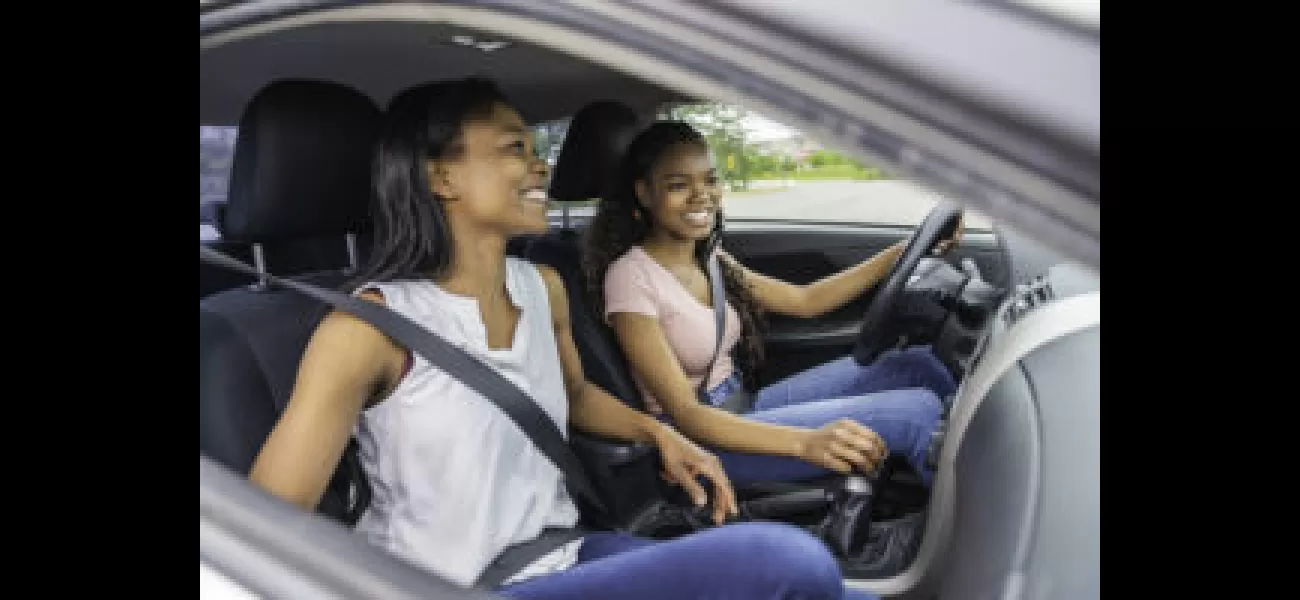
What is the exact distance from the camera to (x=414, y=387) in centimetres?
141

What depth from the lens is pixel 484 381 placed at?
4.70 ft

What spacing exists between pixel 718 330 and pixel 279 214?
982 millimetres

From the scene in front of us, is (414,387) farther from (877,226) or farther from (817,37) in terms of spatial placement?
(877,226)

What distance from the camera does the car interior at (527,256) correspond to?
1.43m

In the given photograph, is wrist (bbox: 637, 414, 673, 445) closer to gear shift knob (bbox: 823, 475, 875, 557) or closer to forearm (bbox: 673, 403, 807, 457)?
forearm (bbox: 673, 403, 807, 457)

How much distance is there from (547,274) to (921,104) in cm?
116

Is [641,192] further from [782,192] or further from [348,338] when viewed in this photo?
[782,192]

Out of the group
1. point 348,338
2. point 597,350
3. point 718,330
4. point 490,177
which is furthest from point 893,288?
point 348,338

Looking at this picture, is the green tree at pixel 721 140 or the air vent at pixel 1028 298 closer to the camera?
the air vent at pixel 1028 298

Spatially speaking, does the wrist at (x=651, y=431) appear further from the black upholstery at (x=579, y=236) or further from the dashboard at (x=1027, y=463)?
the dashboard at (x=1027, y=463)

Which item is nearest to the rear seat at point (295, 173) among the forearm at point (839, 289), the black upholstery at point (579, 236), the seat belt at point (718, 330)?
the black upholstery at point (579, 236)

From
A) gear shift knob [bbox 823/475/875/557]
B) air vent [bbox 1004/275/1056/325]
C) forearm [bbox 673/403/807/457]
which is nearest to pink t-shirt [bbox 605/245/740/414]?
forearm [bbox 673/403/807/457]
